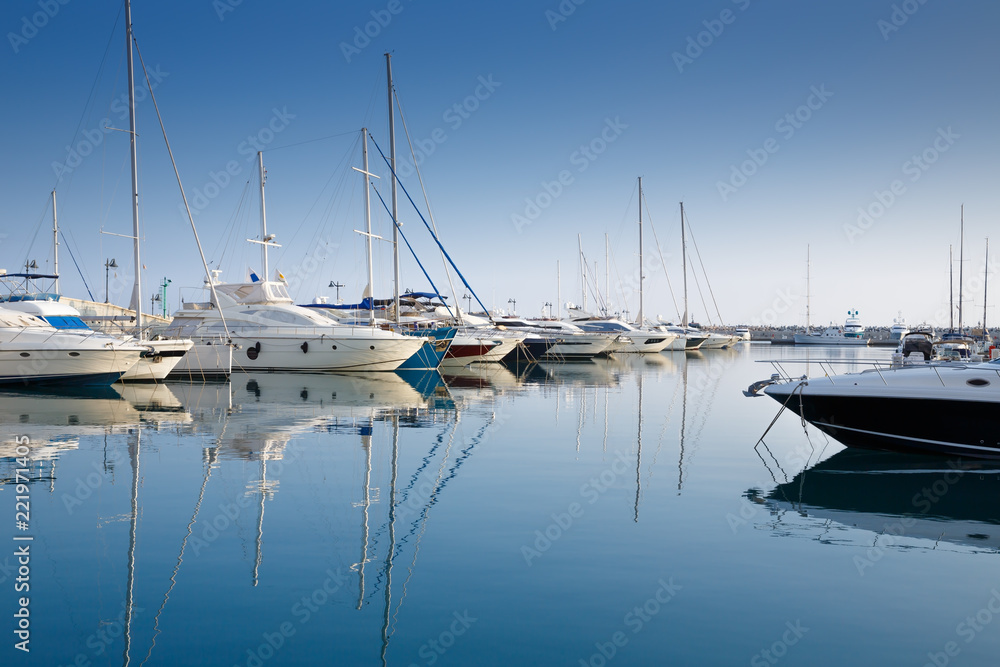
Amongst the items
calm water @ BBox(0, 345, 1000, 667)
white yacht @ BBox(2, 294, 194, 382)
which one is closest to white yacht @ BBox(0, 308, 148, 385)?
white yacht @ BBox(2, 294, 194, 382)

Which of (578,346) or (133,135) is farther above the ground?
(133,135)

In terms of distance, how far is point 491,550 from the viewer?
7426 mm

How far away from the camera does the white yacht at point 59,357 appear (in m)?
22.8

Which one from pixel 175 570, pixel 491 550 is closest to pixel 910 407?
pixel 491 550

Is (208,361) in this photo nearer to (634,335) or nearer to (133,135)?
(133,135)

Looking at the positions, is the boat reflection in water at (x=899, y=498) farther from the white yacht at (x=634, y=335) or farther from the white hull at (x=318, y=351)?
the white yacht at (x=634, y=335)

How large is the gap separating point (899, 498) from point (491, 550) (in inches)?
232

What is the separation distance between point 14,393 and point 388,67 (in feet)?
62.9

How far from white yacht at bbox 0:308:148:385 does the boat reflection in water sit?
20.3m

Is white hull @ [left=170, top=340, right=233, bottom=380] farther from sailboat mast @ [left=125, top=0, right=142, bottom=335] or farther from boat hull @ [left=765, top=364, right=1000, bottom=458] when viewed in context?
boat hull @ [left=765, top=364, right=1000, bottom=458]

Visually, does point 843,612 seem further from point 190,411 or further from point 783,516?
point 190,411

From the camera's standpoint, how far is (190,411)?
59.5ft

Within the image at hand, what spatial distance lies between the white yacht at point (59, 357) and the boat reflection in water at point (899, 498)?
66.5 ft

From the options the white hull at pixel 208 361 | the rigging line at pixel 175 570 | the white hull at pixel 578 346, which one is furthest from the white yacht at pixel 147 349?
the white hull at pixel 578 346
